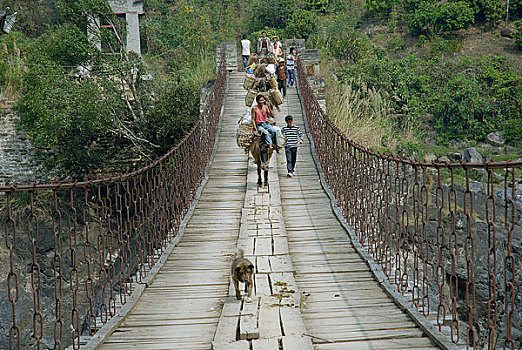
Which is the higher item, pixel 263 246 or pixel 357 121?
pixel 357 121

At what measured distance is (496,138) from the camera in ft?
70.4

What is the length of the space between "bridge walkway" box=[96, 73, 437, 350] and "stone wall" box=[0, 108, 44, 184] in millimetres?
10500

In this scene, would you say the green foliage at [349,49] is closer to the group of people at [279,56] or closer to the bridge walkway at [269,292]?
the group of people at [279,56]

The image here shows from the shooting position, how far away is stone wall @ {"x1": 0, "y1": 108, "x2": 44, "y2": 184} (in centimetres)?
1722

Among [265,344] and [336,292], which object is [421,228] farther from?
Answer: [265,344]

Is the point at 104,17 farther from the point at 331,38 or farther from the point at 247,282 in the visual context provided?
the point at 247,282

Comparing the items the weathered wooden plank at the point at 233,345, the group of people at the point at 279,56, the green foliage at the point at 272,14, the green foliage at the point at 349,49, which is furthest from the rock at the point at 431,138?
the weathered wooden plank at the point at 233,345

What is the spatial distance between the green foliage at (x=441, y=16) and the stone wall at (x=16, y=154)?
60.2 ft

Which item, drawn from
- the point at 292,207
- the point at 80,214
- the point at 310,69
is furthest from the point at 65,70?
the point at 292,207

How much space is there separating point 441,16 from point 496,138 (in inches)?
341

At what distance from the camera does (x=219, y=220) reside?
749cm

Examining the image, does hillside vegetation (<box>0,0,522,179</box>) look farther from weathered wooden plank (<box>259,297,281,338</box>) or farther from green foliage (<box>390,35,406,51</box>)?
weathered wooden plank (<box>259,297,281,338</box>)

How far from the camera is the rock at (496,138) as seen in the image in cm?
2126

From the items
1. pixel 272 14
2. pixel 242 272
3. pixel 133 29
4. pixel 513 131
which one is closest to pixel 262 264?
pixel 242 272
